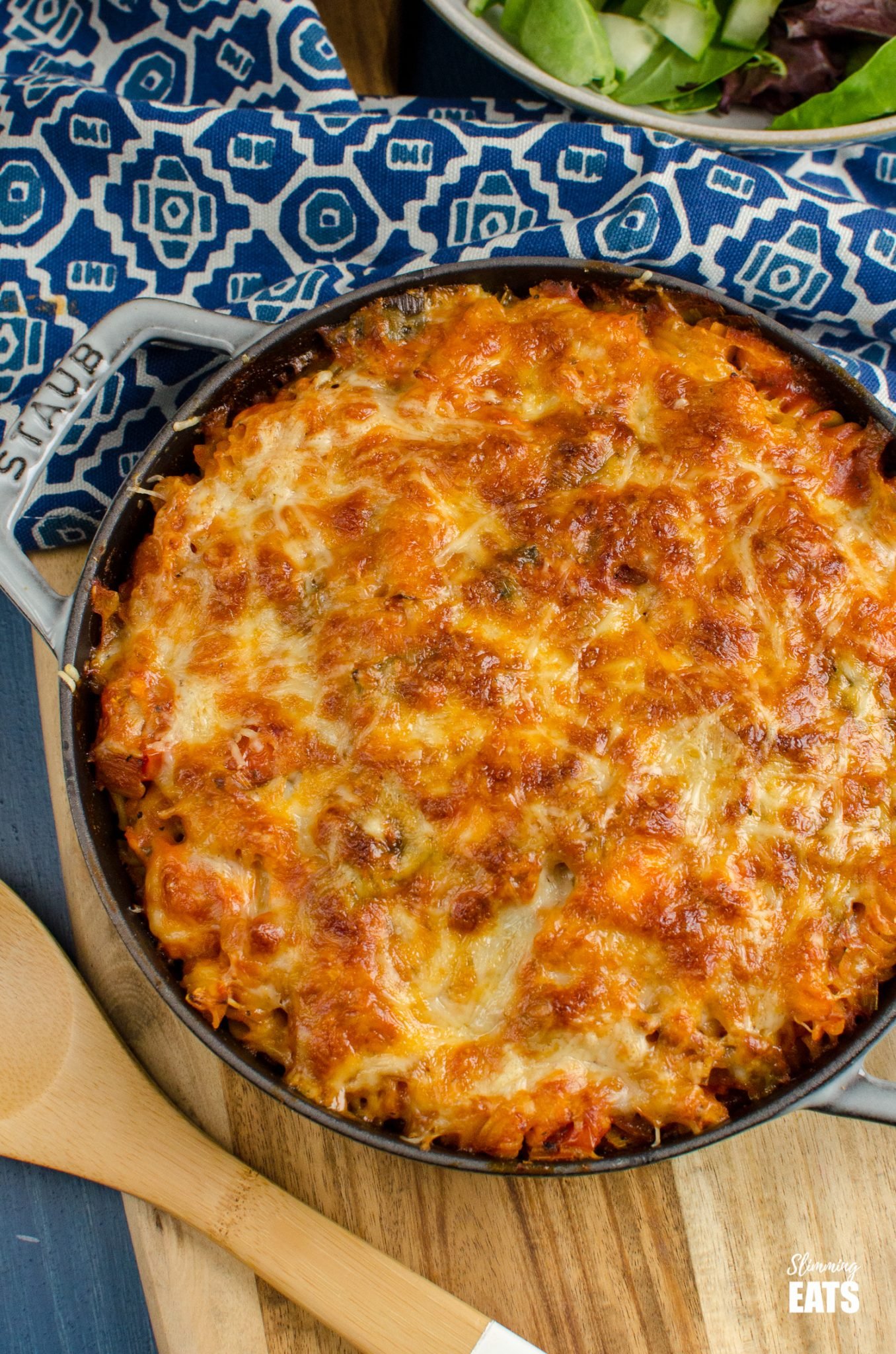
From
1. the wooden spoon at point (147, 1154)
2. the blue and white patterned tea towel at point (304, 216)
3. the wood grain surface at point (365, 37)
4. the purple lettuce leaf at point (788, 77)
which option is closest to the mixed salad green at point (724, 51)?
the purple lettuce leaf at point (788, 77)

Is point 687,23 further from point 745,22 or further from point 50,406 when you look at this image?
point 50,406

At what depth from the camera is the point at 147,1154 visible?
2.89 m

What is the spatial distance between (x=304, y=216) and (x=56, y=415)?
3.59 ft

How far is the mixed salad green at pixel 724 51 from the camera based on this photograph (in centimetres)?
312

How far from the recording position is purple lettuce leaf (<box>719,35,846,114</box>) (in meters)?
3.26

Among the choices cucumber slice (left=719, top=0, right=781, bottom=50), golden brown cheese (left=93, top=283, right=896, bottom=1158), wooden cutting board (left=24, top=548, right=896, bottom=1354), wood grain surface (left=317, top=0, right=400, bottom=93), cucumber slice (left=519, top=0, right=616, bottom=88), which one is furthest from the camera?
wood grain surface (left=317, top=0, right=400, bottom=93)

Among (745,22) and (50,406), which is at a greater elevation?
(745,22)

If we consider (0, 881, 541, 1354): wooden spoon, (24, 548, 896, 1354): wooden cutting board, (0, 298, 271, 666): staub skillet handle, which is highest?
(0, 298, 271, 666): staub skillet handle

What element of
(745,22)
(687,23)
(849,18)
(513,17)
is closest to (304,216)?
(513,17)

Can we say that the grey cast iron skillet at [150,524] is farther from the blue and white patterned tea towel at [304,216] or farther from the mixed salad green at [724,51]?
the mixed salad green at [724,51]

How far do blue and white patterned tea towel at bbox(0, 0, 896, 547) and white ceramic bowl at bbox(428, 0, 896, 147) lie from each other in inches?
2.7

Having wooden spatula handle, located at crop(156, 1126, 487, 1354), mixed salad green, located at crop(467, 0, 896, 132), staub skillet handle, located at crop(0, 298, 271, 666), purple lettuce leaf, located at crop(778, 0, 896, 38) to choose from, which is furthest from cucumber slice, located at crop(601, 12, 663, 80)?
wooden spatula handle, located at crop(156, 1126, 487, 1354)

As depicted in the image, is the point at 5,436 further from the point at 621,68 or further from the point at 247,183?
the point at 621,68

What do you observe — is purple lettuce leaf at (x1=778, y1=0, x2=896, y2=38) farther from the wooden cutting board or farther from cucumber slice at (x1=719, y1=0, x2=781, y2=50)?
the wooden cutting board
